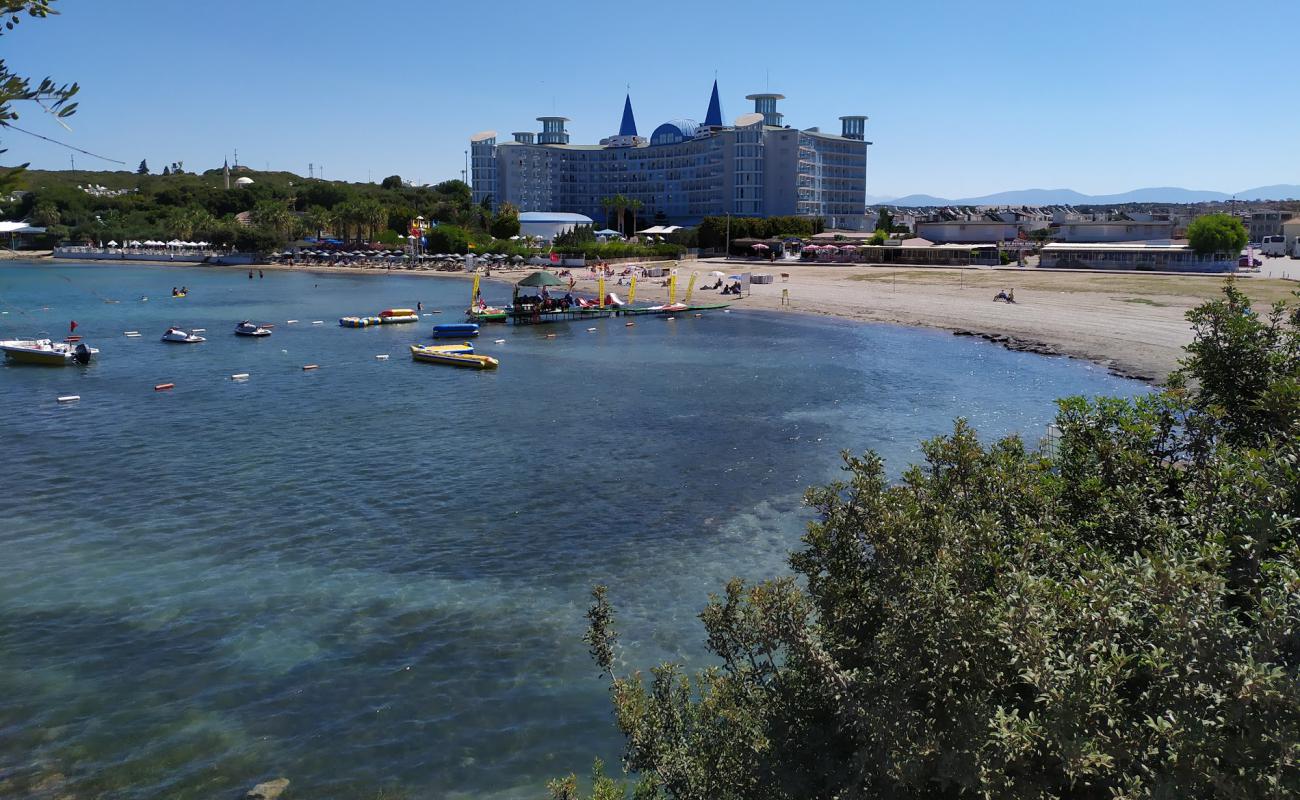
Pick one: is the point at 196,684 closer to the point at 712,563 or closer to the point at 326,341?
the point at 712,563

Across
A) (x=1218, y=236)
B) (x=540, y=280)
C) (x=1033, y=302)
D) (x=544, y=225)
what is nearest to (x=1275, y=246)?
(x=1218, y=236)

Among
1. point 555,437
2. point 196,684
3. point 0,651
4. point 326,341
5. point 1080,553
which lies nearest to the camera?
point 1080,553

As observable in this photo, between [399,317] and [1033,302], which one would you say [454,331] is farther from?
[1033,302]

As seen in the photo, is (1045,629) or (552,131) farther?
(552,131)

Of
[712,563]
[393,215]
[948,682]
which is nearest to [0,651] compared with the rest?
[712,563]

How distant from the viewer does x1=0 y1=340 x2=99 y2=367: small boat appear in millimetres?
47281

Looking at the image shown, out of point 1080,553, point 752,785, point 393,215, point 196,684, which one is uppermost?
point 393,215

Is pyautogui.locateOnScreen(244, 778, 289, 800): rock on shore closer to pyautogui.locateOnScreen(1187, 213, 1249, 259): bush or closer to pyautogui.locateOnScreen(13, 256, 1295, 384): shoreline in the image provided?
pyautogui.locateOnScreen(13, 256, 1295, 384): shoreline

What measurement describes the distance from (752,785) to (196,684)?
10693mm

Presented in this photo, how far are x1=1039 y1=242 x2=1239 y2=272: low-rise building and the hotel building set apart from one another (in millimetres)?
68329

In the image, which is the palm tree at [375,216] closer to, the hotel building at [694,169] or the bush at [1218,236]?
the hotel building at [694,169]

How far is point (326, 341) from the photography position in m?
58.0

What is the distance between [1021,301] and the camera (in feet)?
226

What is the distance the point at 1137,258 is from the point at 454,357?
240 feet
